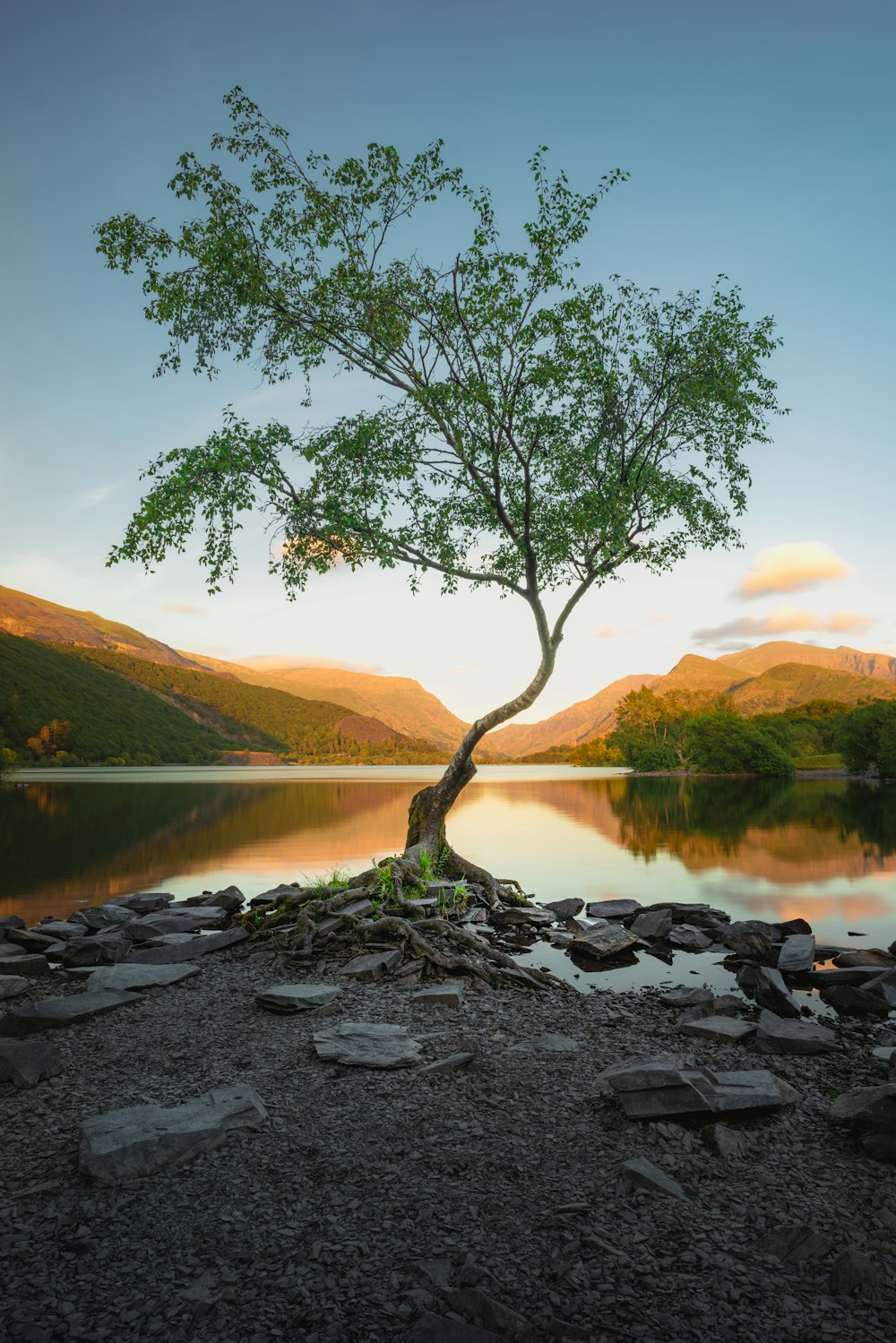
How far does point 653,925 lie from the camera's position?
15.8 m

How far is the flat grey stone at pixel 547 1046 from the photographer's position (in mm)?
8500

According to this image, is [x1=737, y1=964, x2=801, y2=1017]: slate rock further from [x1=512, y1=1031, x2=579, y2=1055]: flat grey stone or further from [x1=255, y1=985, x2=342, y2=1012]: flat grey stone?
[x1=255, y1=985, x2=342, y2=1012]: flat grey stone

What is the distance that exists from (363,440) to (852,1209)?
17.7m

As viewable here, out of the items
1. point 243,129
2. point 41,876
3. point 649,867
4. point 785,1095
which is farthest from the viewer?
point 649,867

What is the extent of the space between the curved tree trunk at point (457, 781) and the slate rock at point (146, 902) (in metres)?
6.29

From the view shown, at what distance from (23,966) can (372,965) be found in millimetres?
5910

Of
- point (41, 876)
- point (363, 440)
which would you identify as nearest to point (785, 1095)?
point (363, 440)

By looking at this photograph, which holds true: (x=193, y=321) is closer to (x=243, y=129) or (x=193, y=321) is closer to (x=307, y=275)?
(x=307, y=275)

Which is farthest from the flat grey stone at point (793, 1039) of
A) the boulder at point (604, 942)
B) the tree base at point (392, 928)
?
the boulder at point (604, 942)

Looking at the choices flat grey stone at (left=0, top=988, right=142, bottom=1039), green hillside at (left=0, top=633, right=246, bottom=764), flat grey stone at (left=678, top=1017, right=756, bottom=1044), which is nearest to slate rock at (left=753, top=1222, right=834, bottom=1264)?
flat grey stone at (left=678, top=1017, right=756, bottom=1044)

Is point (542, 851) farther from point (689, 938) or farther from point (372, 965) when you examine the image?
point (372, 965)

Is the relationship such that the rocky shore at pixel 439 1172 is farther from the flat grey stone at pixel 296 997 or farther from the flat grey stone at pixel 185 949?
the flat grey stone at pixel 185 949

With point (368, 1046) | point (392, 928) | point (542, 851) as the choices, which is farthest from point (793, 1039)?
point (542, 851)

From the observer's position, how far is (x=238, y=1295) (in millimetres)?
4434
